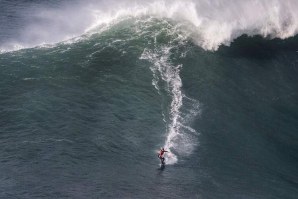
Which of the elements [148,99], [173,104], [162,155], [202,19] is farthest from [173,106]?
[202,19]

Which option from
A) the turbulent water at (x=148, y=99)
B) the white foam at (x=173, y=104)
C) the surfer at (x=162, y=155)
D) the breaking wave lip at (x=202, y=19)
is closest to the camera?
the turbulent water at (x=148, y=99)

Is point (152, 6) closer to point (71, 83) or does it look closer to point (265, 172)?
point (71, 83)

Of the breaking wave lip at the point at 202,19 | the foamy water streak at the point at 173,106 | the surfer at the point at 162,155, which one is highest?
the breaking wave lip at the point at 202,19

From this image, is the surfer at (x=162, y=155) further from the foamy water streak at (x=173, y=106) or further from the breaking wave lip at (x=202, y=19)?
the breaking wave lip at (x=202, y=19)

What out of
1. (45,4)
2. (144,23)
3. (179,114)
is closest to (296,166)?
(179,114)

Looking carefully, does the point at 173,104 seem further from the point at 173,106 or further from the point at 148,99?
the point at 148,99

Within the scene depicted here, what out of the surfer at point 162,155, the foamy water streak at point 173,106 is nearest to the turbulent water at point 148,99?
the foamy water streak at point 173,106

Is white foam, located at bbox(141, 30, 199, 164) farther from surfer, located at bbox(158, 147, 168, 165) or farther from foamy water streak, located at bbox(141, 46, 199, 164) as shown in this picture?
surfer, located at bbox(158, 147, 168, 165)
